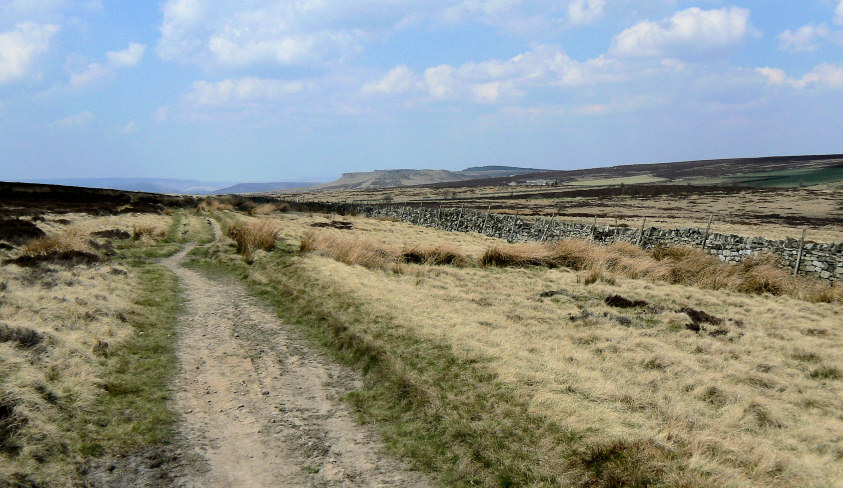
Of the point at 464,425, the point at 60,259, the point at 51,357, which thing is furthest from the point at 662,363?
the point at 60,259

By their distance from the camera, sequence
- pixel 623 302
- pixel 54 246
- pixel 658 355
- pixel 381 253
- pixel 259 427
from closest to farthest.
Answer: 1. pixel 259 427
2. pixel 658 355
3. pixel 623 302
4. pixel 54 246
5. pixel 381 253

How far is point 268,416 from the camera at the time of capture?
604 cm

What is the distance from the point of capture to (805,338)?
10625 mm

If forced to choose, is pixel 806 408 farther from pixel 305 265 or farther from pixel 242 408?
pixel 305 265

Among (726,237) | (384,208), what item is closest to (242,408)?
(726,237)

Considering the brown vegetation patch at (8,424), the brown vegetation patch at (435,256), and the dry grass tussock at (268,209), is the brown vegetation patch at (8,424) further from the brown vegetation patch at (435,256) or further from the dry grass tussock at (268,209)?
the dry grass tussock at (268,209)

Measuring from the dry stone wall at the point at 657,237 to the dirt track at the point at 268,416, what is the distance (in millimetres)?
18411

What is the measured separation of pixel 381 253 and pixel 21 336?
12.2m

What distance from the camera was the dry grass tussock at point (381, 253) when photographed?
16.8 m

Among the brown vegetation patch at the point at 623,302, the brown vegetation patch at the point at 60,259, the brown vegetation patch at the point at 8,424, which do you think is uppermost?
the brown vegetation patch at the point at 60,259

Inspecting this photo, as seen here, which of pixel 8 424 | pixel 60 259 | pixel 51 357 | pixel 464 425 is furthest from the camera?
pixel 60 259

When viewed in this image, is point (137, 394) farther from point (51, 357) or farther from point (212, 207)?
point (212, 207)

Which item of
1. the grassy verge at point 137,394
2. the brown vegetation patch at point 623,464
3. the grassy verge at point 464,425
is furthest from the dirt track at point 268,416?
the brown vegetation patch at point 623,464

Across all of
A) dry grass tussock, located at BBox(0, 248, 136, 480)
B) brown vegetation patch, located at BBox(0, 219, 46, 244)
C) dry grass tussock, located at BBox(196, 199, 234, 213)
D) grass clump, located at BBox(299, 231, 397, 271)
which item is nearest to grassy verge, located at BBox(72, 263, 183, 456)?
dry grass tussock, located at BBox(0, 248, 136, 480)
